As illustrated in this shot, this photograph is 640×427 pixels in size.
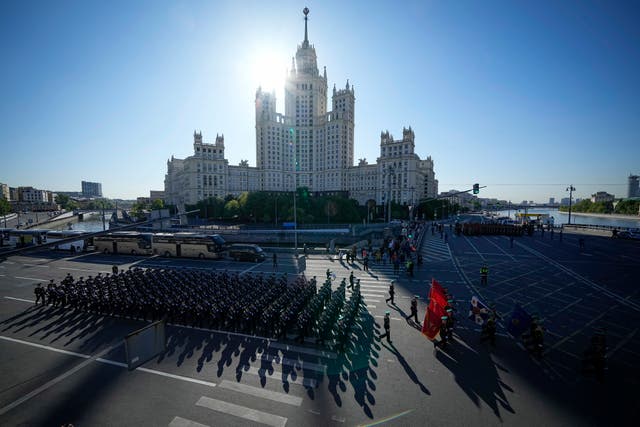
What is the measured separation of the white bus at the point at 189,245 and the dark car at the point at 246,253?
192 centimetres

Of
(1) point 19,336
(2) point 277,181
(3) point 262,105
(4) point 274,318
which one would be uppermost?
(3) point 262,105

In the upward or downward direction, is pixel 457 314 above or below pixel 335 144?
below

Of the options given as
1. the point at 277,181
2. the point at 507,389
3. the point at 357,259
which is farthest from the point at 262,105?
the point at 507,389

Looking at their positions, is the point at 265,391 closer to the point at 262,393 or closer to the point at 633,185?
the point at 262,393

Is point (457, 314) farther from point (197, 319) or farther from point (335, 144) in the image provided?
point (335, 144)

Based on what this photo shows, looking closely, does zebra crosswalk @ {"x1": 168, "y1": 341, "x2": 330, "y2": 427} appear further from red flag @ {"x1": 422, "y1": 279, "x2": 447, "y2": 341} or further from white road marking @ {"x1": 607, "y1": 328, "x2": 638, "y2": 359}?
white road marking @ {"x1": 607, "y1": 328, "x2": 638, "y2": 359}

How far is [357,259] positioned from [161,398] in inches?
869

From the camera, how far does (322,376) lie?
30.1 ft

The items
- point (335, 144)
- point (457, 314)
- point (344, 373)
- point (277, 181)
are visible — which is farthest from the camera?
point (277, 181)

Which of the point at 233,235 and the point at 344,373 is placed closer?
the point at 344,373

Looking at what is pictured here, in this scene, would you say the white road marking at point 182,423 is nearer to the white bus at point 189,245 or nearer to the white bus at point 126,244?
the white bus at point 189,245

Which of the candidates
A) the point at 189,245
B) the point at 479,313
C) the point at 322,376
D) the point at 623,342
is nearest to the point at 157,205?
the point at 189,245

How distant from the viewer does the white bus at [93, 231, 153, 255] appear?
32500mm

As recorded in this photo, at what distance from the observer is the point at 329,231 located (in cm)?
4347
